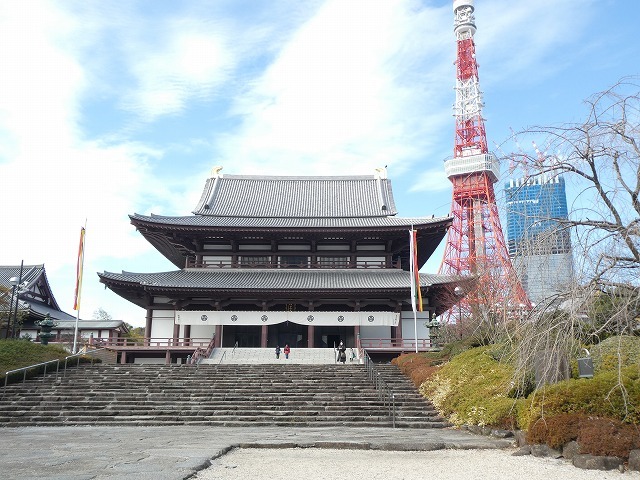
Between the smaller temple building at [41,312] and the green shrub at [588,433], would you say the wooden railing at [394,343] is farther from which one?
the green shrub at [588,433]

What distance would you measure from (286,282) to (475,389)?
58.4 feet

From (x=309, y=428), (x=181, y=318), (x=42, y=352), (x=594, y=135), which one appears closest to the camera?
(x=594, y=135)

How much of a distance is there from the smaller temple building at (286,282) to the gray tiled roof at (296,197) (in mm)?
817

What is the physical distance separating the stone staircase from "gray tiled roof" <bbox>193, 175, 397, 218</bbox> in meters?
17.2

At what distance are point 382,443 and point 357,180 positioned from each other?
33.1 m

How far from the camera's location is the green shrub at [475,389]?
13.0 meters

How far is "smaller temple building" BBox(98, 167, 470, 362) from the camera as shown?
101 ft

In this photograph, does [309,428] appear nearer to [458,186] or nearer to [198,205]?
[198,205]

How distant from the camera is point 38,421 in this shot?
16531mm

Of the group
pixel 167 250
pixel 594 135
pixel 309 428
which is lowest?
pixel 309 428

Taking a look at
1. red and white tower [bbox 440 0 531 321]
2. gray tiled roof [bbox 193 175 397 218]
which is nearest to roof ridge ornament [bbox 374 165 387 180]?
gray tiled roof [bbox 193 175 397 218]

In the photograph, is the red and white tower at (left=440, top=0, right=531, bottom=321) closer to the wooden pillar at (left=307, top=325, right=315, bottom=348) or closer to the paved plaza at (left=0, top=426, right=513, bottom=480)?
the wooden pillar at (left=307, top=325, right=315, bottom=348)

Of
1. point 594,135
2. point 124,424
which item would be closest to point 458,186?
point 124,424

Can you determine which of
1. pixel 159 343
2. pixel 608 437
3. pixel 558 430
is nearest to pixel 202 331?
pixel 159 343
